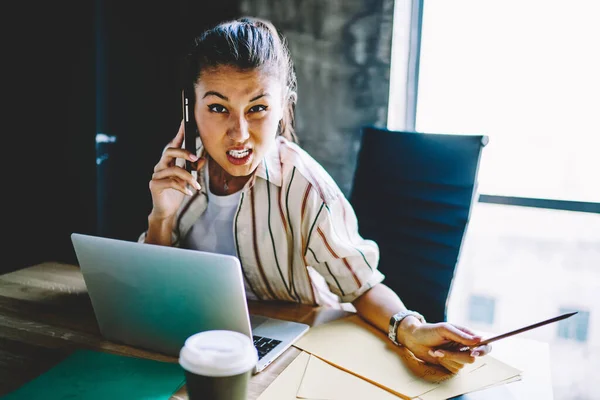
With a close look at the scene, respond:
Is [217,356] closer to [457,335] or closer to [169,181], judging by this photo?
[457,335]

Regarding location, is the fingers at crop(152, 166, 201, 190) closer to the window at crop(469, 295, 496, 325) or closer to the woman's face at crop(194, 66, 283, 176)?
the woman's face at crop(194, 66, 283, 176)

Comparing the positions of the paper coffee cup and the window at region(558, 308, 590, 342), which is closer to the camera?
the paper coffee cup

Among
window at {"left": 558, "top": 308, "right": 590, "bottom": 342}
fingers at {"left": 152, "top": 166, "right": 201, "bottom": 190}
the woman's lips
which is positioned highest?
the woman's lips

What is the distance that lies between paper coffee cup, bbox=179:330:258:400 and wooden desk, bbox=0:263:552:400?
0.21 metres

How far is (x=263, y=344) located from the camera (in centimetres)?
91

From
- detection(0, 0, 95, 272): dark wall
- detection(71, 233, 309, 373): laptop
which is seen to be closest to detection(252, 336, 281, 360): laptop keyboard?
detection(71, 233, 309, 373): laptop

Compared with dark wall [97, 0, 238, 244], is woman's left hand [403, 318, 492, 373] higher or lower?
lower

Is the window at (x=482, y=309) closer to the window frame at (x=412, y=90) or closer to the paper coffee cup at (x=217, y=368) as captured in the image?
the window frame at (x=412, y=90)

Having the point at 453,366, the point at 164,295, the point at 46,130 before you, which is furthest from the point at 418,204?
the point at 46,130

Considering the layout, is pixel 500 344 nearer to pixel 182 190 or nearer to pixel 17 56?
pixel 182 190

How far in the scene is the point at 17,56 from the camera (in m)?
1.95

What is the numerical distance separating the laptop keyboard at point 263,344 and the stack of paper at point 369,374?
0.05 meters

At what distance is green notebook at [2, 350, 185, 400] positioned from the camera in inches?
29.7

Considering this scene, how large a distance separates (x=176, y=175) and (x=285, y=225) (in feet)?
0.98
